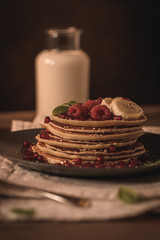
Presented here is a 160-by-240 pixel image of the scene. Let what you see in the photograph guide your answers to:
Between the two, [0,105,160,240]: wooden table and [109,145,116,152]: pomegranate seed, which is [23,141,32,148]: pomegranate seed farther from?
[0,105,160,240]: wooden table

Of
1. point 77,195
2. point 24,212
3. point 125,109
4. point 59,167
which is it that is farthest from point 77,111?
point 24,212

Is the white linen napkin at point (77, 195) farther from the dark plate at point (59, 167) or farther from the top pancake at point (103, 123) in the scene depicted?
the top pancake at point (103, 123)

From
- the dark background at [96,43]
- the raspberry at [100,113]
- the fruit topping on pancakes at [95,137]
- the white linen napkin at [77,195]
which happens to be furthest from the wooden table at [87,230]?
the dark background at [96,43]

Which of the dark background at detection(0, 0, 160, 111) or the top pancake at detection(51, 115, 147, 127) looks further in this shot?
the dark background at detection(0, 0, 160, 111)

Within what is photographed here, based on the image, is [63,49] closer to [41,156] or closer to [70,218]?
[41,156]

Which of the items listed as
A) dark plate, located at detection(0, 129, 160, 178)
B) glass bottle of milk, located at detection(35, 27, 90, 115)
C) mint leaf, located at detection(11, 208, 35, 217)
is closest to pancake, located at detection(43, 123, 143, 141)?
dark plate, located at detection(0, 129, 160, 178)

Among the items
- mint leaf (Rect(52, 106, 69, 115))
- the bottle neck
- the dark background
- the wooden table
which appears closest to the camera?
the wooden table

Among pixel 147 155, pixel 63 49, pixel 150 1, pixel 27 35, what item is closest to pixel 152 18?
pixel 150 1
